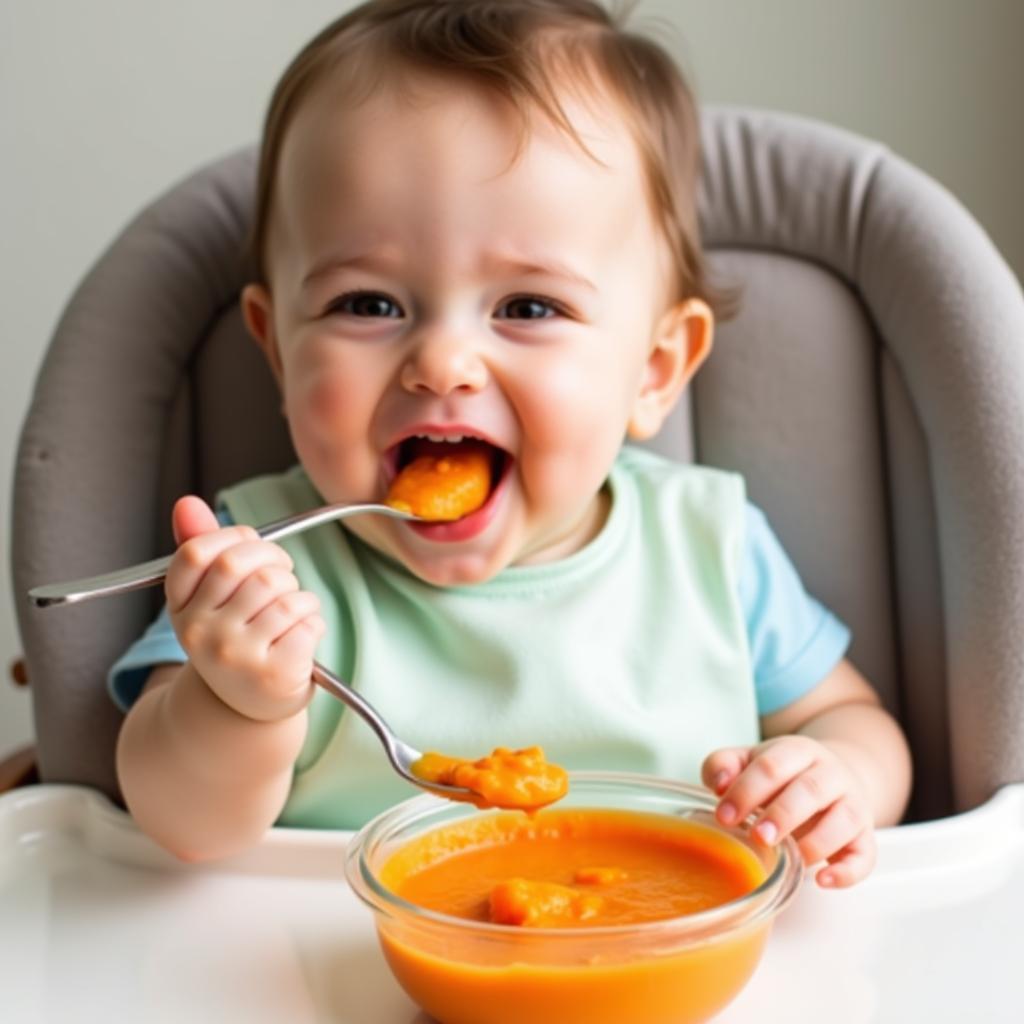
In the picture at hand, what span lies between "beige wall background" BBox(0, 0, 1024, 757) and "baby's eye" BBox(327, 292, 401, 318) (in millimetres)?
721

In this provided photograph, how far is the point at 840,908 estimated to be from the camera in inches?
33.4

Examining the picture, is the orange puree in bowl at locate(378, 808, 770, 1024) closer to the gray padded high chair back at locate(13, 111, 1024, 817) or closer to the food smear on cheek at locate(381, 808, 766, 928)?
the food smear on cheek at locate(381, 808, 766, 928)

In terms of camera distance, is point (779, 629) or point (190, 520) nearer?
point (190, 520)

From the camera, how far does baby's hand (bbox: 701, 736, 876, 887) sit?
2.68 feet

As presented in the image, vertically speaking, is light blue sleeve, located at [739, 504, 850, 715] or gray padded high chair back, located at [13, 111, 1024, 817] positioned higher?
gray padded high chair back, located at [13, 111, 1024, 817]

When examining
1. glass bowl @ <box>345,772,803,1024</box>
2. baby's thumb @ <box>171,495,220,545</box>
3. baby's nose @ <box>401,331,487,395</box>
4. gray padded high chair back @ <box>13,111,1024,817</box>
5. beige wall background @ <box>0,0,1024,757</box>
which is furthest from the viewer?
beige wall background @ <box>0,0,1024,757</box>

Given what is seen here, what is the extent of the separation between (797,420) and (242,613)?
571 mm

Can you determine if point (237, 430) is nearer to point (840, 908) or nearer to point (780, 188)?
point (780, 188)

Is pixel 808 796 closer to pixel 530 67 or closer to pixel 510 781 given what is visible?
pixel 510 781

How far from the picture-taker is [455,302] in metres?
0.95

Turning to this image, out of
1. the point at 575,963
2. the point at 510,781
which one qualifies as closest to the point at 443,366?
the point at 510,781

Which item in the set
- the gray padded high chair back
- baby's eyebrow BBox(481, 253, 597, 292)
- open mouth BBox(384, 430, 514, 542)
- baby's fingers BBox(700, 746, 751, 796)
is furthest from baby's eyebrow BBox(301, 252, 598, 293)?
baby's fingers BBox(700, 746, 751, 796)

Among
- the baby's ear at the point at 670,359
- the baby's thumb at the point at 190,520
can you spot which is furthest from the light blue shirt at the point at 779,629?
the baby's thumb at the point at 190,520

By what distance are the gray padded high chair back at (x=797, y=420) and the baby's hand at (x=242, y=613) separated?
32 centimetres
